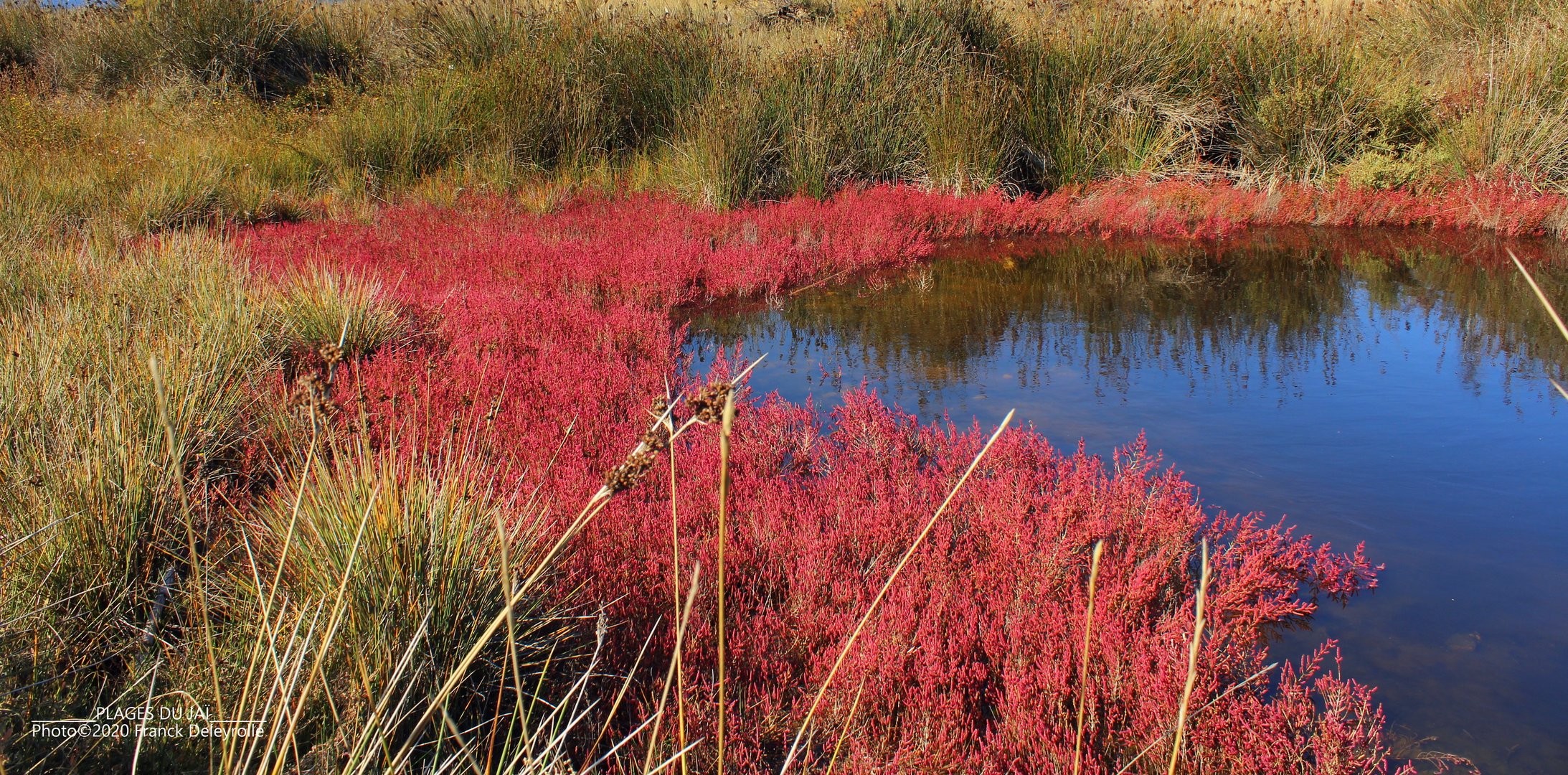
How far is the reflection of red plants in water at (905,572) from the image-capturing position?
2318 millimetres

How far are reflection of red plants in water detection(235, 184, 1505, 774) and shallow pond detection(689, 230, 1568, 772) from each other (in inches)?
10.2

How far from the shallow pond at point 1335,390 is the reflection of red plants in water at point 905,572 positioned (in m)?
0.26

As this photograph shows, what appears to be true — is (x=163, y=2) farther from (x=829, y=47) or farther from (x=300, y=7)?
(x=829, y=47)

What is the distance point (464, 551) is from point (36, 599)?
2.99ft

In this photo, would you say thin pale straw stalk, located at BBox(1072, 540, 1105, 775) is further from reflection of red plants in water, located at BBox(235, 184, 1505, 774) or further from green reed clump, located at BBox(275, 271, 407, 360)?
green reed clump, located at BBox(275, 271, 407, 360)

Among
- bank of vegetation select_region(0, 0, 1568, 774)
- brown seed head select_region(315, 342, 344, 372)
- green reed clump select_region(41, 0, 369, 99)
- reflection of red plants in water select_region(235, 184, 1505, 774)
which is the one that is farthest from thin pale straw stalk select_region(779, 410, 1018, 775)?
green reed clump select_region(41, 0, 369, 99)

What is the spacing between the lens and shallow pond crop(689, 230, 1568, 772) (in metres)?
2.76

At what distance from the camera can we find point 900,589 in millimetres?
2836

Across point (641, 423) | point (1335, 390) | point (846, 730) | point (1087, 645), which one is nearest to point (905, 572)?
point (846, 730)

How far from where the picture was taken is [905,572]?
3.01 metres

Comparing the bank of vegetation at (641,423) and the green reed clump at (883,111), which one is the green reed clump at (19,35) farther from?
the bank of vegetation at (641,423)

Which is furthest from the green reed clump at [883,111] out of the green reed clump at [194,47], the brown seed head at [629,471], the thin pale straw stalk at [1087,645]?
the brown seed head at [629,471]

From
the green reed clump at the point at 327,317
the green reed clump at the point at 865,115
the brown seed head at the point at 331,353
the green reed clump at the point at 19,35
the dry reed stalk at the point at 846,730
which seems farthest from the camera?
the green reed clump at the point at 19,35

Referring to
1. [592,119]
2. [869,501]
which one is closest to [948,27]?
[592,119]
